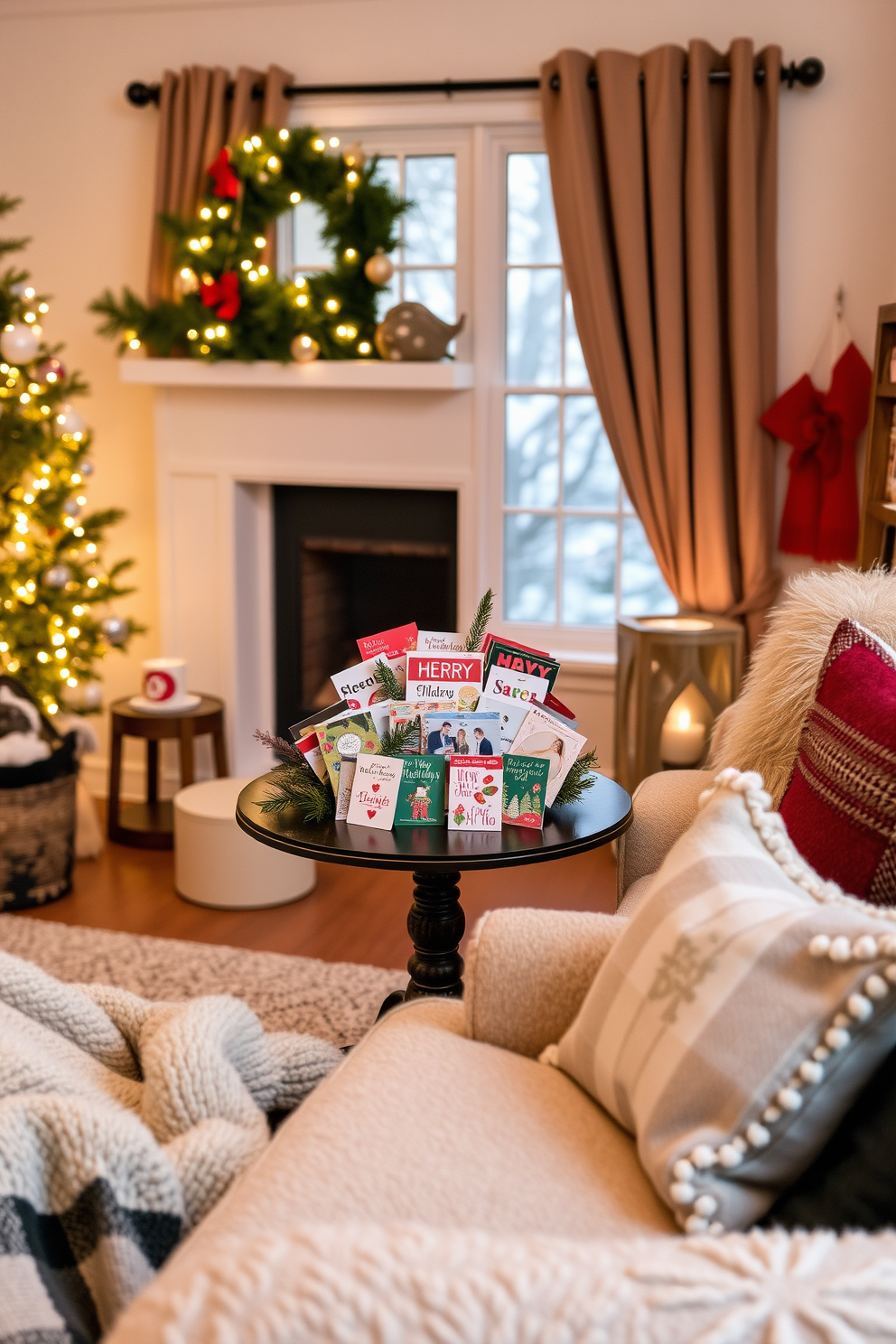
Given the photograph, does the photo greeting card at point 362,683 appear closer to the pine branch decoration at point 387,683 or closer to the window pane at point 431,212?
the pine branch decoration at point 387,683

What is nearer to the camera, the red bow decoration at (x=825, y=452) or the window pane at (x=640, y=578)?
the red bow decoration at (x=825, y=452)

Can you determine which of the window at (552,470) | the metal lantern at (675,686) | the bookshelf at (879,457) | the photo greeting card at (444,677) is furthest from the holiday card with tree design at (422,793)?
the window at (552,470)

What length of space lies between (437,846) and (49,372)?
245 centimetres

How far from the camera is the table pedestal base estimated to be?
2.02 metres

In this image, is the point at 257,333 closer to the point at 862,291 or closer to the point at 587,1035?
the point at 862,291

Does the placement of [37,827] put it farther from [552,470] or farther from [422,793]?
[552,470]

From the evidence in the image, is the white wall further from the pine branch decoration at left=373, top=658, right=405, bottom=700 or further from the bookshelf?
the pine branch decoration at left=373, top=658, right=405, bottom=700

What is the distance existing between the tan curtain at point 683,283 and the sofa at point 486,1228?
7.30 ft

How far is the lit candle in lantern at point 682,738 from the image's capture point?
3373mm

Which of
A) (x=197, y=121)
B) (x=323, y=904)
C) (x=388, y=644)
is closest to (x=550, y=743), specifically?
(x=388, y=644)

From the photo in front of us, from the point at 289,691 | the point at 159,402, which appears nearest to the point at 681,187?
the point at 159,402

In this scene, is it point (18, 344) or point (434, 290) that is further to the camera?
point (434, 290)

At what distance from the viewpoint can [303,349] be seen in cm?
368

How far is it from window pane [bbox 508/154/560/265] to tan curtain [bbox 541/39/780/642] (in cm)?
21
